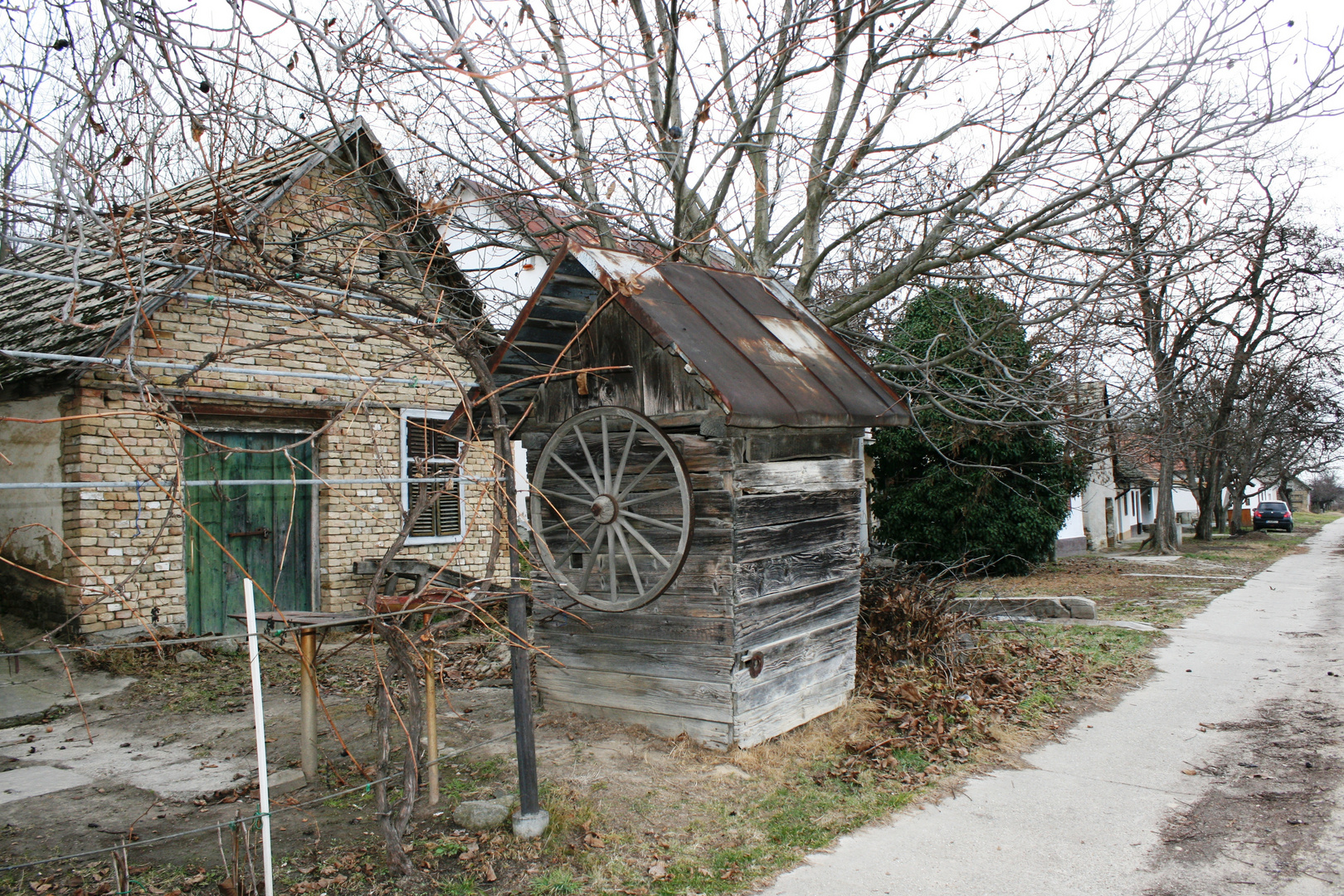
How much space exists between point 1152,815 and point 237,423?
970cm

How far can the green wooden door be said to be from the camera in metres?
10.0

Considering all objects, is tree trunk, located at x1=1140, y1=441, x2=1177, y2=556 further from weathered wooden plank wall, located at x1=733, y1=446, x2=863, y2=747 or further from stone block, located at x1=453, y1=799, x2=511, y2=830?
stone block, located at x1=453, y1=799, x2=511, y2=830

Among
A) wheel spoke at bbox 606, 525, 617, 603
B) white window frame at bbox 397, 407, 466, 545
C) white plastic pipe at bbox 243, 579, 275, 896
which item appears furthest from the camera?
white window frame at bbox 397, 407, 466, 545

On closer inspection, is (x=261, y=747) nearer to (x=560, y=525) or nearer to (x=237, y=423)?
(x=560, y=525)

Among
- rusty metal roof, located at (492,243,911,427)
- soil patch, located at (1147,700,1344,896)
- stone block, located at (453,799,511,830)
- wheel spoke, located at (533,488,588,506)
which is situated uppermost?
rusty metal roof, located at (492,243,911,427)

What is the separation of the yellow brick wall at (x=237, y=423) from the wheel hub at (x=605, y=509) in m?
2.11

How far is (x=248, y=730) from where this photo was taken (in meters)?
6.88

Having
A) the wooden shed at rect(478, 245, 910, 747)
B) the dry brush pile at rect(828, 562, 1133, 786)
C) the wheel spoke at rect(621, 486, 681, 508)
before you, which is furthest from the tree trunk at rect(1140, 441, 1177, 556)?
the wheel spoke at rect(621, 486, 681, 508)

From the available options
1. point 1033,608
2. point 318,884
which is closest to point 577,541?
point 318,884

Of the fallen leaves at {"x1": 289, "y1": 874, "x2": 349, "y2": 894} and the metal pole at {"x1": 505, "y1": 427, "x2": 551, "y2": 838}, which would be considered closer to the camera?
the fallen leaves at {"x1": 289, "y1": 874, "x2": 349, "y2": 894}

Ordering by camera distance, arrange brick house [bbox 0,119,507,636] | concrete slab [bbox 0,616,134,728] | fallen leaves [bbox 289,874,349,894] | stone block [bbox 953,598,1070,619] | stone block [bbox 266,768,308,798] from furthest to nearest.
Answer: stone block [bbox 953,598,1070,619]
brick house [bbox 0,119,507,636]
concrete slab [bbox 0,616,134,728]
stone block [bbox 266,768,308,798]
fallen leaves [bbox 289,874,349,894]

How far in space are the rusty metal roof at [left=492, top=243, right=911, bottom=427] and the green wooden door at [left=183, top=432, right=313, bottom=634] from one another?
5506 millimetres

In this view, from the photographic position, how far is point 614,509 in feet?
18.8

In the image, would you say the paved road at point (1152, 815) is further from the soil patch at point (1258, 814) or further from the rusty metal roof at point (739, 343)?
the rusty metal roof at point (739, 343)
